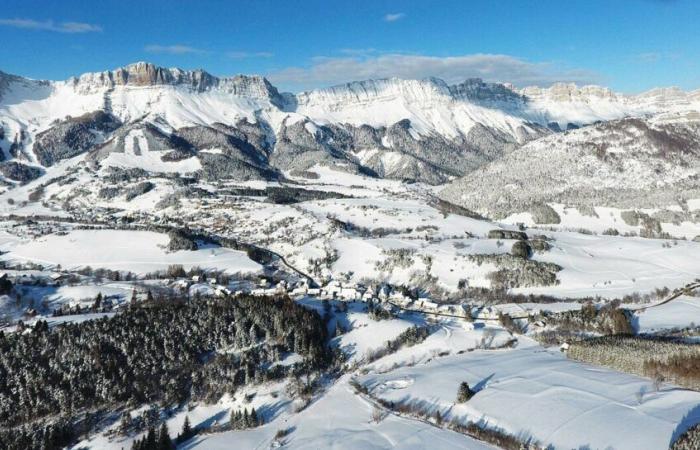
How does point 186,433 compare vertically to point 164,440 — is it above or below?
below

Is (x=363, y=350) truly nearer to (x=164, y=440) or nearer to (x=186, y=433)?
(x=186, y=433)

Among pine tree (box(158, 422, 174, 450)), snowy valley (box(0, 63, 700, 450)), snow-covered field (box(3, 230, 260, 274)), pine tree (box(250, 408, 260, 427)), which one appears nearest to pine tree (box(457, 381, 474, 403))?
snowy valley (box(0, 63, 700, 450))

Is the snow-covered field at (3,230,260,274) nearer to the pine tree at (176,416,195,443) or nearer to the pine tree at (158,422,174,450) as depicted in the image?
the pine tree at (176,416,195,443)

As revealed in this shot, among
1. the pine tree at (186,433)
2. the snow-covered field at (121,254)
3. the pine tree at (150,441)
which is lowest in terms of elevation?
the pine tree at (186,433)

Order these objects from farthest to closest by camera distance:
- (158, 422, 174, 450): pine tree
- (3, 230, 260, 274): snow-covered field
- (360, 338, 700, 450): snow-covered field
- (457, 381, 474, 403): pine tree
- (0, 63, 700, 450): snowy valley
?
(3, 230, 260, 274): snow-covered field → (457, 381, 474, 403): pine tree → (158, 422, 174, 450): pine tree → (0, 63, 700, 450): snowy valley → (360, 338, 700, 450): snow-covered field

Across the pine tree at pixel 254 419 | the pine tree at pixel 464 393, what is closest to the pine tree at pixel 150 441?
the pine tree at pixel 254 419

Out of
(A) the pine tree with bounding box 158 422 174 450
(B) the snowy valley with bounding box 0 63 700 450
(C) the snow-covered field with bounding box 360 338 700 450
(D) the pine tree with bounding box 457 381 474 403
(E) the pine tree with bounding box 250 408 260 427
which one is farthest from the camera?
(E) the pine tree with bounding box 250 408 260 427

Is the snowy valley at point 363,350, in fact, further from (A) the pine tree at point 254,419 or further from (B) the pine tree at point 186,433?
(B) the pine tree at point 186,433

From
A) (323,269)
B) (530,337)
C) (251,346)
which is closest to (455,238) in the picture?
(323,269)

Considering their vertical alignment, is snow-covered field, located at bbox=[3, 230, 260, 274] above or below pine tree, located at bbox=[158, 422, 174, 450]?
above

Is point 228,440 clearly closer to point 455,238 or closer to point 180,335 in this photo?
point 180,335

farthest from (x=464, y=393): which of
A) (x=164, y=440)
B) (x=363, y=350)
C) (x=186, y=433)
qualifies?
(x=164, y=440)

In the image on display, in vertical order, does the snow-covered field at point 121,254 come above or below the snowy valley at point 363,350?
above
